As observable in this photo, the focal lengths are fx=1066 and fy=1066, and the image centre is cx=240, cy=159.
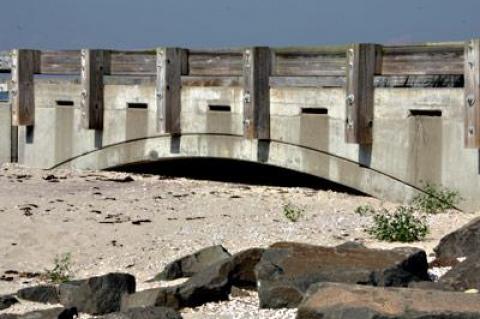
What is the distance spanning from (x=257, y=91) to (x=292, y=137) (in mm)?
913

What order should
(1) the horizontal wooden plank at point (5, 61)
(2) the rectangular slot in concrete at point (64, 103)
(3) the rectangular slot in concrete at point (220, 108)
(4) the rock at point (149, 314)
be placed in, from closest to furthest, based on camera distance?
(4) the rock at point (149, 314) < (3) the rectangular slot in concrete at point (220, 108) < (2) the rectangular slot in concrete at point (64, 103) < (1) the horizontal wooden plank at point (5, 61)

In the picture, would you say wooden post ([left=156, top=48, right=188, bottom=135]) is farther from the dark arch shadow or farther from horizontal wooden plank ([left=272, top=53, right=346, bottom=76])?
horizontal wooden plank ([left=272, top=53, right=346, bottom=76])

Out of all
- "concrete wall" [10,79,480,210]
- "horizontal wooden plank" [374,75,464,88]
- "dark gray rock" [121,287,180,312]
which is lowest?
"dark gray rock" [121,287,180,312]

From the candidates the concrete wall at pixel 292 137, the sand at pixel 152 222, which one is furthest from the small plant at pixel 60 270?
the concrete wall at pixel 292 137

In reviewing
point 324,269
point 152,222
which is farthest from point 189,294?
point 152,222

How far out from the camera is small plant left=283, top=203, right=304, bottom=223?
14.0 m

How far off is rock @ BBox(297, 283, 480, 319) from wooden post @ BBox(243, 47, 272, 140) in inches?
375

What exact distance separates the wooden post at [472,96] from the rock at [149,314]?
6964 millimetres

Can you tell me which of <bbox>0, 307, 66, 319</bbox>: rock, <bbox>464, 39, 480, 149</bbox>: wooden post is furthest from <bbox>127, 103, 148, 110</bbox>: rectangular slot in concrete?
<bbox>0, 307, 66, 319</bbox>: rock

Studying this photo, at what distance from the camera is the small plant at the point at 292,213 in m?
14.0

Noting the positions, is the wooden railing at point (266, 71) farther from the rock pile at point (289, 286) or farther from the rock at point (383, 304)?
the rock at point (383, 304)

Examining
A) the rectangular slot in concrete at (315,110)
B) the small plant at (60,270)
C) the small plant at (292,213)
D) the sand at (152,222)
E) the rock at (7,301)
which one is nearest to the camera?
the rock at (7,301)

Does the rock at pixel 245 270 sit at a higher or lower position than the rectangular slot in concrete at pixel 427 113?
lower

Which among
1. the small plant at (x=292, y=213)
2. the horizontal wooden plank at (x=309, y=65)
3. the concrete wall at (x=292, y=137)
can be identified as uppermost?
the horizontal wooden plank at (x=309, y=65)
